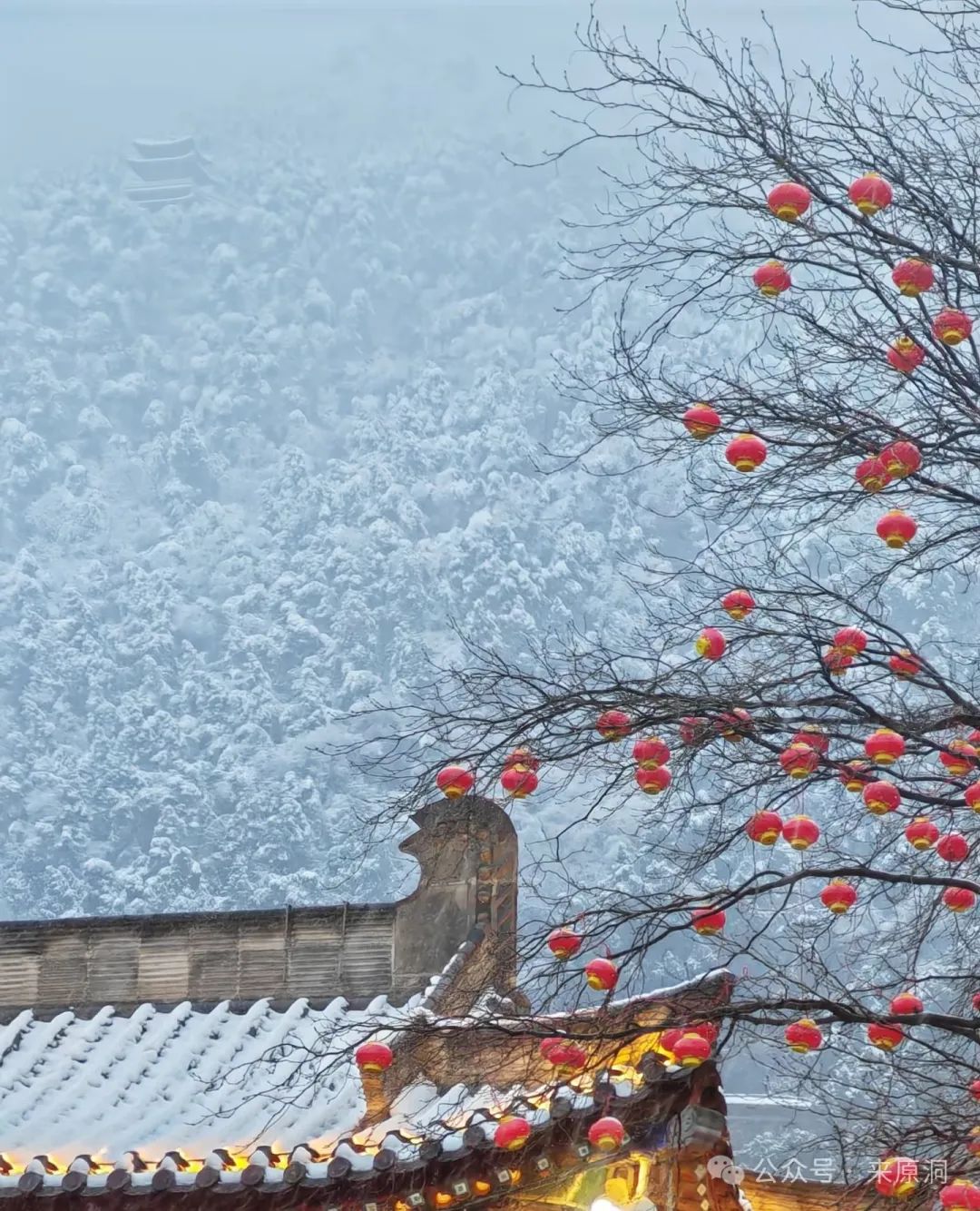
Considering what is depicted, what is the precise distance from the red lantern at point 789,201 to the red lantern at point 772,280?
27 centimetres

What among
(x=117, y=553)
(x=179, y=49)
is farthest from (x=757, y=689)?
(x=179, y=49)

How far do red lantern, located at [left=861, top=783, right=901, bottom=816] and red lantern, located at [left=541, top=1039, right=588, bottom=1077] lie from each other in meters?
1.69

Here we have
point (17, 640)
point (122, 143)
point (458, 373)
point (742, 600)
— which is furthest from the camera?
point (122, 143)

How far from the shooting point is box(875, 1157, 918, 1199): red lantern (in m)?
6.57

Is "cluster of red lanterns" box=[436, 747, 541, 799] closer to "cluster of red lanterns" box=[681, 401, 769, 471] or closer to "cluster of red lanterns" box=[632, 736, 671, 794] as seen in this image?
"cluster of red lanterns" box=[632, 736, 671, 794]

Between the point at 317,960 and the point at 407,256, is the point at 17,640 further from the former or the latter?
the point at 317,960

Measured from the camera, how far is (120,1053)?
11.4 m

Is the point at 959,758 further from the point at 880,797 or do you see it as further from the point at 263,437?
the point at 263,437

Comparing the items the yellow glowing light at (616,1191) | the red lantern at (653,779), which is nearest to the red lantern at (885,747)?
the red lantern at (653,779)

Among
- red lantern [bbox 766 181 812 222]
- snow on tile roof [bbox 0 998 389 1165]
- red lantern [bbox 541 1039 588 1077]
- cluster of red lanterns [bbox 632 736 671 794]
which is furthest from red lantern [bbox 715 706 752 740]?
snow on tile roof [bbox 0 998 389 1165]

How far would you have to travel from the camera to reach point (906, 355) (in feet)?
23.4

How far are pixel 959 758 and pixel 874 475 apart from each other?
130 cm

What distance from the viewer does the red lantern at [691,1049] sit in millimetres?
6805

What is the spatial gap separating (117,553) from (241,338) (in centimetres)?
2119
